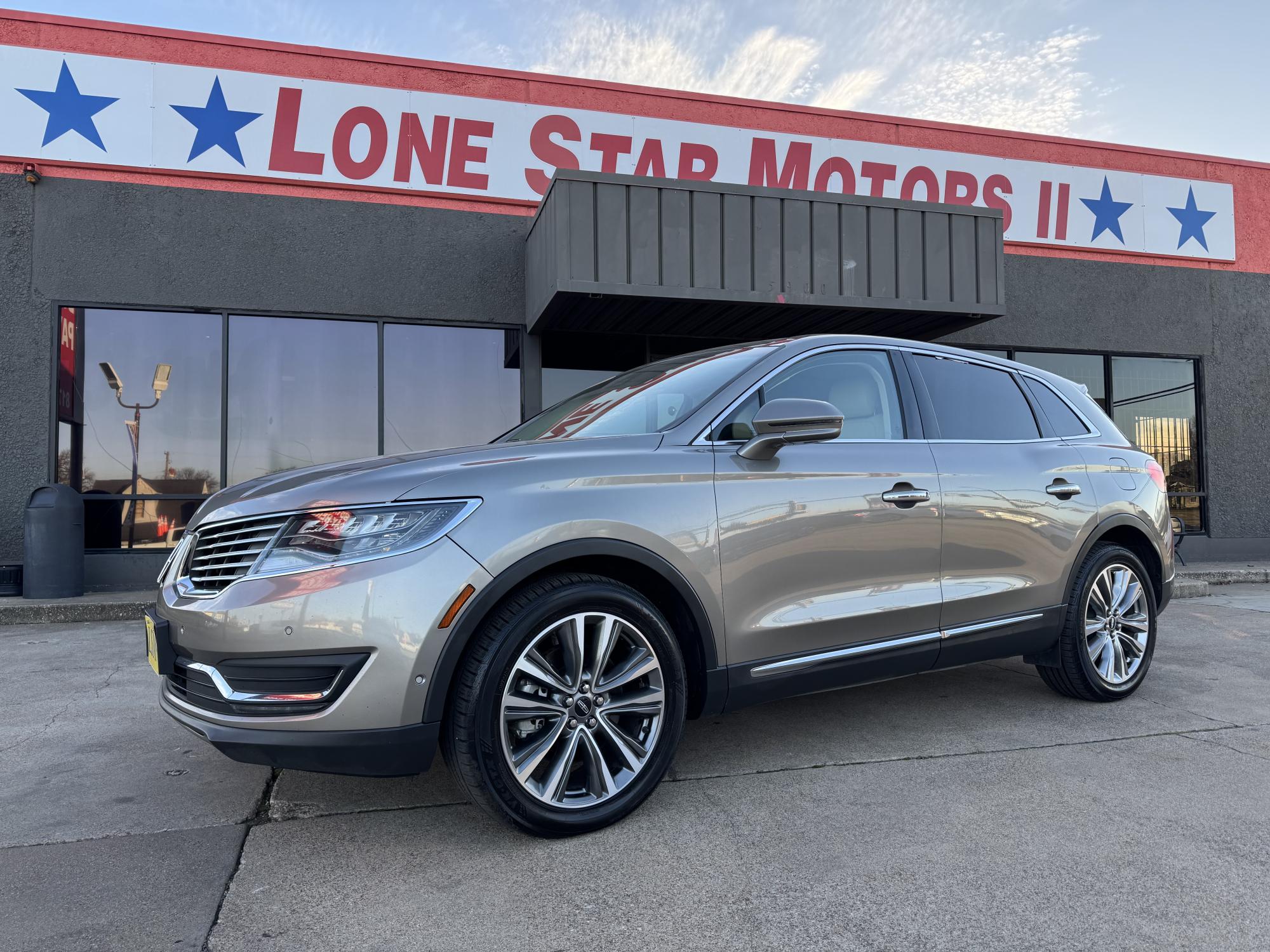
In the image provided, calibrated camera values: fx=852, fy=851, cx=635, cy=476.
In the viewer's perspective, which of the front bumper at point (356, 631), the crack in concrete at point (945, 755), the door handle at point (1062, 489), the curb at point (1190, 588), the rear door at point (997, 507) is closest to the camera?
the front bumper at point (356, 631)

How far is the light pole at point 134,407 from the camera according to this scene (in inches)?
345

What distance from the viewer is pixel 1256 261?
12.4 metres

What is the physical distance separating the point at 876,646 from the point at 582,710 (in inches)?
51.2

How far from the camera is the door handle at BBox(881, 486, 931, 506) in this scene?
3.45 meters

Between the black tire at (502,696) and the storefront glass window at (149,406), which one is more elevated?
the storefront glass window at (149,406)

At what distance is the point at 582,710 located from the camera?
107 inches

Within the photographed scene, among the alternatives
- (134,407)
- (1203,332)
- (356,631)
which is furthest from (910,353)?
(1203,332)

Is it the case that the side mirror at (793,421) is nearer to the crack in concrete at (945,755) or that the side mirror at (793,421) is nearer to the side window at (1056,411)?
the crack in concrete at (945,755)

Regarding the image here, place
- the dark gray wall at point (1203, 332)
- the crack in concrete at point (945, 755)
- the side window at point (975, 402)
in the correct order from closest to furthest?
the crack in concrete at point (945, 755) < the side window at point (975, 402) < the dark gray wall at point (1203, 332)

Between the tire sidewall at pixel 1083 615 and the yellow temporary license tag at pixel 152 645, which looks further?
the tire sidewall at pixel 1083 615

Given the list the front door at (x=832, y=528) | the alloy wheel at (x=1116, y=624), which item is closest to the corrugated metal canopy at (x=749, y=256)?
the front door at (x=832, y=528)

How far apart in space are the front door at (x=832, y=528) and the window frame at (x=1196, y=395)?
8.95 metres

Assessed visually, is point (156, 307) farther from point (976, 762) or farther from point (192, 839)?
point (976, 762)

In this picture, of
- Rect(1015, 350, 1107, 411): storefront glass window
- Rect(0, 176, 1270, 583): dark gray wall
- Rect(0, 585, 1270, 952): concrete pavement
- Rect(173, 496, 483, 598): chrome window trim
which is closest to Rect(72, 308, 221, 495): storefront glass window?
Rect(0, 176, 1270, 583): dark gray wall
